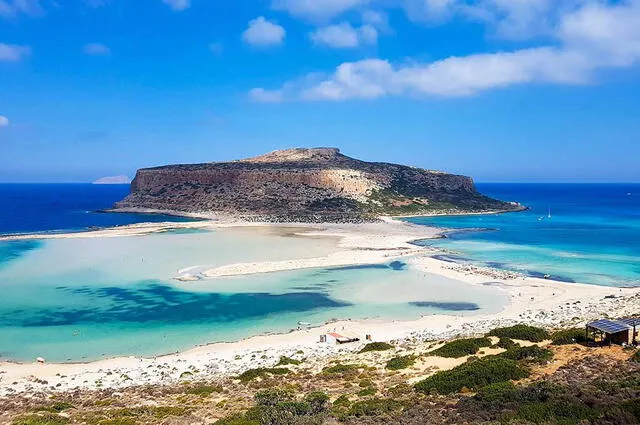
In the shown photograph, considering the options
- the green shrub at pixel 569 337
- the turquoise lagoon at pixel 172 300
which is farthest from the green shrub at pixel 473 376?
the turquoise lagoon at pixel 172 300

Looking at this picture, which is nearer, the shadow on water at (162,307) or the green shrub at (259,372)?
the green shrub at (259,372)

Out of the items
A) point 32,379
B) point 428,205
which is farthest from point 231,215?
point 32,379

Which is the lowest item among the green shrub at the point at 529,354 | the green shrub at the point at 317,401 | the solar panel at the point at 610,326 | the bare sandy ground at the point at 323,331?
the bare sandy ground at the point at 323,331

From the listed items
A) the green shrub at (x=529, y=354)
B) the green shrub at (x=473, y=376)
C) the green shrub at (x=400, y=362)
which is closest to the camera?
the green shrub at (x=473, y=376)

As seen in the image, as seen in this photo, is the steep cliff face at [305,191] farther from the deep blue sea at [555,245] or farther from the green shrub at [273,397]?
the green shrub at [273,397]

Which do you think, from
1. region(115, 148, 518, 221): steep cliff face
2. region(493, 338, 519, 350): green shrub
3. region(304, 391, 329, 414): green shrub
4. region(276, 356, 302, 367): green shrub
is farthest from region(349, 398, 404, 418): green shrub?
region(115, 148, 518, 221): steep cliff face

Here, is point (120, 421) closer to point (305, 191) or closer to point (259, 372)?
point (259, 372)
